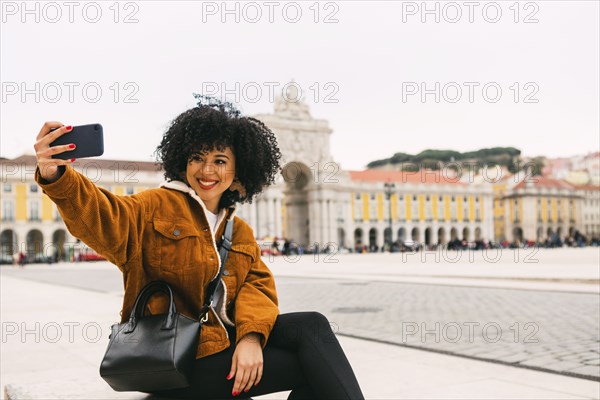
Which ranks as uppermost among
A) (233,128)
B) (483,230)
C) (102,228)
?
(233,128)

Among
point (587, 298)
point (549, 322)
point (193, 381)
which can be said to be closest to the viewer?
point (193, 381)

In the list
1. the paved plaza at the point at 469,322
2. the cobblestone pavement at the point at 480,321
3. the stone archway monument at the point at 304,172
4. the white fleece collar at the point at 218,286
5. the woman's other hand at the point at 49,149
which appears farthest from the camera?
the stone archway monument at the point at 304,172

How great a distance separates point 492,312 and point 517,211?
81186mm

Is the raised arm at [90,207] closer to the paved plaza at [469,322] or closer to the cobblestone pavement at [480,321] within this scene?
the paved plaza at [469,322]

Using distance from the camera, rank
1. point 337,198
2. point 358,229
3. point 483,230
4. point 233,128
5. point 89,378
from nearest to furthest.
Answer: point 233,128
point 89,378
point 337,198
point 358,229
point 483,230

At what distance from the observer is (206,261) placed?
79.3 inches

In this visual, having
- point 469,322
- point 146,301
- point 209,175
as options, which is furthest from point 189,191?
point 469,322

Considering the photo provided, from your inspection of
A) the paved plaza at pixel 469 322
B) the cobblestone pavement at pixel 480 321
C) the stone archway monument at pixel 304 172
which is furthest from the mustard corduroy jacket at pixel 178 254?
the stone archway monument at pixel 304 172

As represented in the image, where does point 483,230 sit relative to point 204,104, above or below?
below

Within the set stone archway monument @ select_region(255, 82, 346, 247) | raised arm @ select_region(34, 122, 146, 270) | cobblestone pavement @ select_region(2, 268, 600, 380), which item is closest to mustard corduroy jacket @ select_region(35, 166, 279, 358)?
raised arm @ select_region(34, 122, 146, 270)

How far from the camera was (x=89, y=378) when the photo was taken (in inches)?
142

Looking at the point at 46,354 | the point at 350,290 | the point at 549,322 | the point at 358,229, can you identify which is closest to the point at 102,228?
the point at 46,354

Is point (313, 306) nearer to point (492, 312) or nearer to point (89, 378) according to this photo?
point (492, 312)

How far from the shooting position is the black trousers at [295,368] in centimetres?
186
